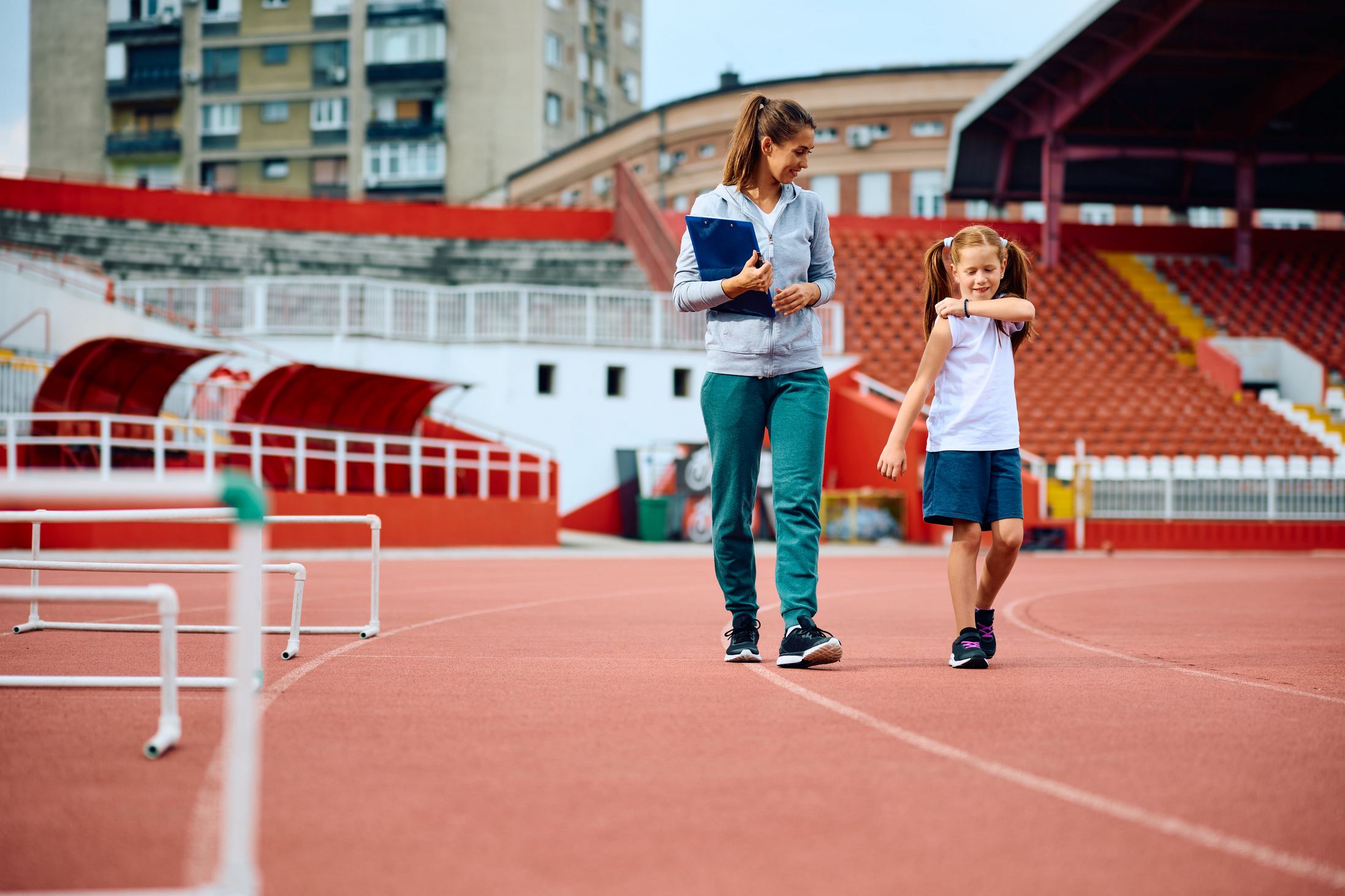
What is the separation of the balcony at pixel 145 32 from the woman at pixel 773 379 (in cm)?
6463

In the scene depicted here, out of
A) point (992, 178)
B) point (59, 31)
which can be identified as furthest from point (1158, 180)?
point (59, 31)

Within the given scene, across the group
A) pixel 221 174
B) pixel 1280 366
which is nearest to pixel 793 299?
pixel 1280 366

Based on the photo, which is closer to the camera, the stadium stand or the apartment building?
the stadium stand

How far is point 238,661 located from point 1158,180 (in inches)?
1435

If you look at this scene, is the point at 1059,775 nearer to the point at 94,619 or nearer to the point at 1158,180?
the point at 94,619

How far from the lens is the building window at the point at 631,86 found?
72562 millimetres

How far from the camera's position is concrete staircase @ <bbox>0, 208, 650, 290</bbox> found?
32156 mm

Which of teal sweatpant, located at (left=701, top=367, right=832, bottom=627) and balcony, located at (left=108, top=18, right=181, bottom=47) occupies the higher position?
balcony, located at (left=108, top=18, right=181, bottom=47)

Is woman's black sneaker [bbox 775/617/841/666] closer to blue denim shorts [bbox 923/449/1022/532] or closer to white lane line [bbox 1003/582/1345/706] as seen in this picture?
blue denim shorts [bbox 923/449/1022/532]

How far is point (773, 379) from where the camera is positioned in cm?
598

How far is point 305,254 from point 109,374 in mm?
14307

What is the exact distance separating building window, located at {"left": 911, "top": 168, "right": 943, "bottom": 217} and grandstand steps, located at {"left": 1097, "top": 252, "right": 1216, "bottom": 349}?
12.3 metres

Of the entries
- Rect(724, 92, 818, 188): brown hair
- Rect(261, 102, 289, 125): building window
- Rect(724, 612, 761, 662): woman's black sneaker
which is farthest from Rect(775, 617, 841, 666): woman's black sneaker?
Rect(261, 102, 289, 125): building window

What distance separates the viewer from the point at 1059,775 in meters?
3.75
